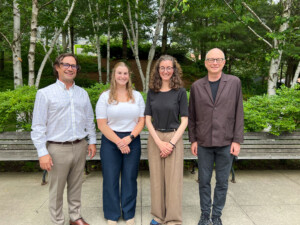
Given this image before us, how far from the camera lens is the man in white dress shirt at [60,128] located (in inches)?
105

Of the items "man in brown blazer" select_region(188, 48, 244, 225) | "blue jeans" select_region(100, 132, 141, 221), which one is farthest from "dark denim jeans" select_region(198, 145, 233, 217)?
"blue jeans" select_region(100, 132, 141, 221)

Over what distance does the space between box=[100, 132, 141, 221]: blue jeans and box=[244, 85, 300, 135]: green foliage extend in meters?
2.55

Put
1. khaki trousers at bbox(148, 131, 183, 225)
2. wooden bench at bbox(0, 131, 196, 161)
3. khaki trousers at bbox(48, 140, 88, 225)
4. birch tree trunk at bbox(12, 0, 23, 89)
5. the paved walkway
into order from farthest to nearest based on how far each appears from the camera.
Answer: birch tree trunk at bbox(12, 0, 23, 89), wooden bench at bbox(0, 131, 196, 161), the paved walkway, khaki trousers at bbox(148, 131, 183, 225), khaki trousers at bbox(48, 140, 88, 225)

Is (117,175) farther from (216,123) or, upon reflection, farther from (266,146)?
(266,146)

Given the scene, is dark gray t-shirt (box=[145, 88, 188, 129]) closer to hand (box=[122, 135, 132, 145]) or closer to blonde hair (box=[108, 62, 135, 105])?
blonde hair (box=[108, 62, 135, 105])

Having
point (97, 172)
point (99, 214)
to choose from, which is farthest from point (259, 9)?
point (99, 214)

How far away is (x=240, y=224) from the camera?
10.6 ft

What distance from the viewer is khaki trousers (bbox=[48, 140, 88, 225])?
9.15ft

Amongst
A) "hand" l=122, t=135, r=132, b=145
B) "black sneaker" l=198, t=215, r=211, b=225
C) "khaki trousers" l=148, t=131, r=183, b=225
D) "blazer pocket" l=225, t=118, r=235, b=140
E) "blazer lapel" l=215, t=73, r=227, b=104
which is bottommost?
"black sneaker" l=198, t=215, r=211, b=225

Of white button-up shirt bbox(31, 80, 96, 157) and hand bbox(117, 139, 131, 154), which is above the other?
white button-up shirt bbox(31, 80, 96, 157)

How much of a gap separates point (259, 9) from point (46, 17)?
13759 millimetres

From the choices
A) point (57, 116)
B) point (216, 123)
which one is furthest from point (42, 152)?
point (216, 123)

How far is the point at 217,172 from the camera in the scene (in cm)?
307

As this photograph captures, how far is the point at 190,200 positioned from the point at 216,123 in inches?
63.5
